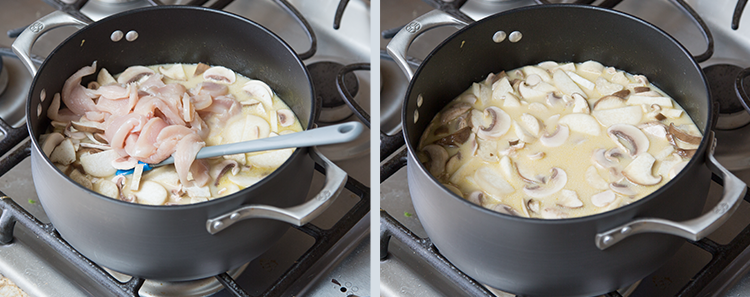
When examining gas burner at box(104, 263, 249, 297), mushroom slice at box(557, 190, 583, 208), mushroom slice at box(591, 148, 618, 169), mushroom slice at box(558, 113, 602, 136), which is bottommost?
gas burner at box(104, 263, 249, 297)

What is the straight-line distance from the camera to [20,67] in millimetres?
1665

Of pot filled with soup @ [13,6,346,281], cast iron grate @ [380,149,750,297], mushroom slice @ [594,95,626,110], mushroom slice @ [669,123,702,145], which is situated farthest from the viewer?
mushroom slice @ [594,95,626,110]

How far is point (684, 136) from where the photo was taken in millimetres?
1312

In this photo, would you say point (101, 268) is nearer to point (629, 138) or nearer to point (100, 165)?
point (100, 165)

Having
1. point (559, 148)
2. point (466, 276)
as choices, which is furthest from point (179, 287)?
point (559, 148)

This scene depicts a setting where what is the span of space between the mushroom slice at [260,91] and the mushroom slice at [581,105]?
0.64 metres

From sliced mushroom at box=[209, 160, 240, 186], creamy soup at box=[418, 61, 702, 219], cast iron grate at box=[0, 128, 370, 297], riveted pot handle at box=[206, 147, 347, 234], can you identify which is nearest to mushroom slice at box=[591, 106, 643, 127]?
creamy soup at box=[418, 61, 702, 219]

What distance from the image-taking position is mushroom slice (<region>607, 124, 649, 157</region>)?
130cm

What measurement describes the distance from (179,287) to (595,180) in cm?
79

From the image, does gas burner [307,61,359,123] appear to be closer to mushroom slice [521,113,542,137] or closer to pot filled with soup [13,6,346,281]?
pot filled with soup [13,6,346,281]

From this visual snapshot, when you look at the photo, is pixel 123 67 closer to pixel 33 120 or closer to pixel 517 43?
pixel 33 120

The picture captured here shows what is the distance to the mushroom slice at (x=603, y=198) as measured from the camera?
1.21 metres

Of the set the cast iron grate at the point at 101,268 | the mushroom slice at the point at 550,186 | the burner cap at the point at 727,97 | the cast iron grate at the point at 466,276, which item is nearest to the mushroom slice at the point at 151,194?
the cast iron grate at the point at 101,268

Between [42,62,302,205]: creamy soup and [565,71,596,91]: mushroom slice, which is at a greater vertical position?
[565,71,596,91]: mushroom slice
